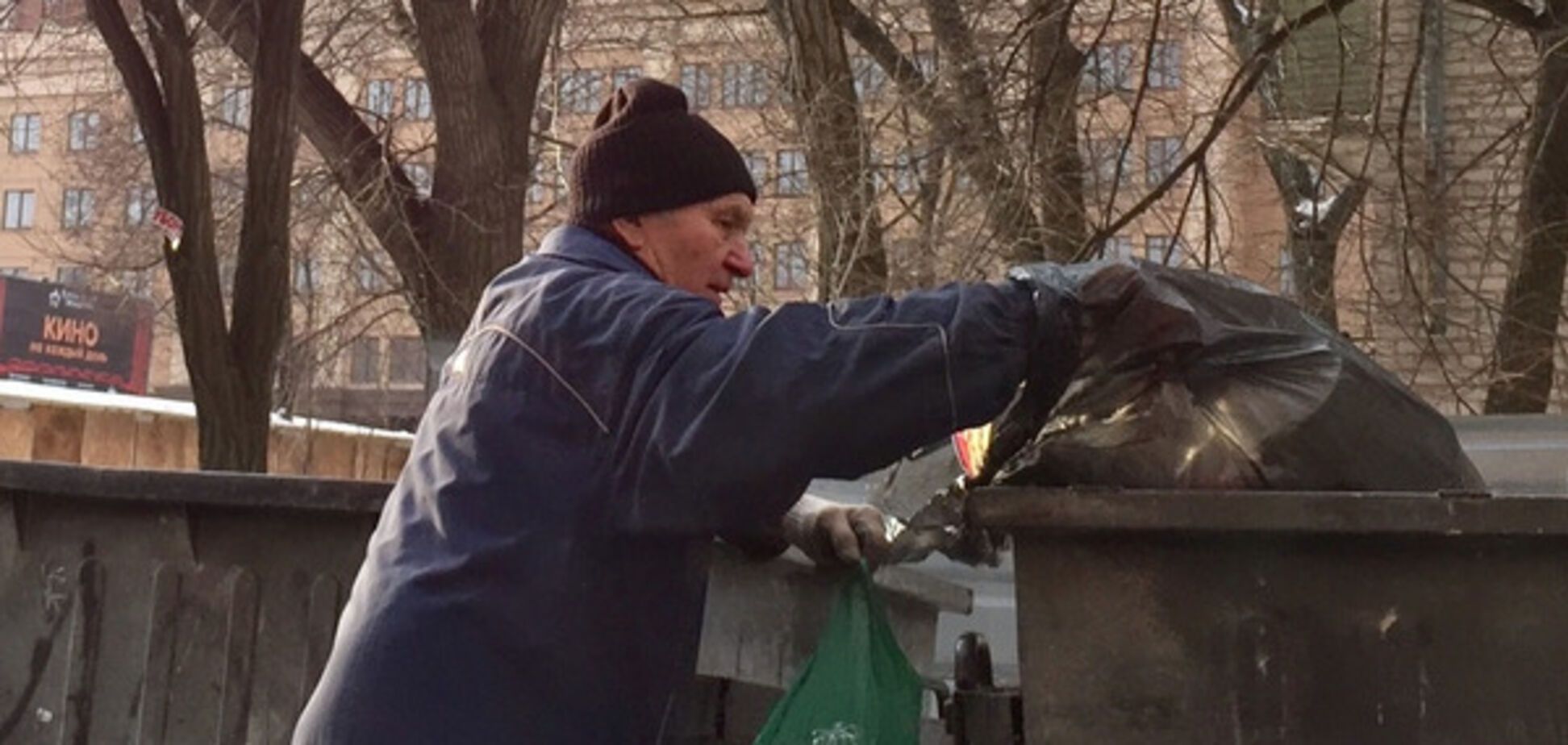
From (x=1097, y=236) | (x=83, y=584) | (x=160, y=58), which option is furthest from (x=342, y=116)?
(x=83, y=584)

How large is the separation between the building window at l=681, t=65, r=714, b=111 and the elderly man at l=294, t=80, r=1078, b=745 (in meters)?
17.3

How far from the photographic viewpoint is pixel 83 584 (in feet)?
10.4

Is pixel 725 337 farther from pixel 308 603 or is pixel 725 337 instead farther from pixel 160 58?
pixel 160 58

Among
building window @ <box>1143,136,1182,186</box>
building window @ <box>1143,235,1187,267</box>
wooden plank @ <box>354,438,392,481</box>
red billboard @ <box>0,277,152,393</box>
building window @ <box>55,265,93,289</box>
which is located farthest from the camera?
building window @ <box>55,265,93,289</box>

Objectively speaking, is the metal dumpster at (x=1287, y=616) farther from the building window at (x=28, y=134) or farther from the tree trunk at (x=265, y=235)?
the building window at (x=28, y=134)

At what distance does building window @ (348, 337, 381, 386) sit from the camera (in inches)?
1170

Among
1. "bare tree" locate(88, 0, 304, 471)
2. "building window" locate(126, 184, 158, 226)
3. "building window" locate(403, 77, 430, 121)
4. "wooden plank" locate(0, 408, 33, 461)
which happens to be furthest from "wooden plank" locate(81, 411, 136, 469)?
"bare tree" locate(88, 0, 304, 471)

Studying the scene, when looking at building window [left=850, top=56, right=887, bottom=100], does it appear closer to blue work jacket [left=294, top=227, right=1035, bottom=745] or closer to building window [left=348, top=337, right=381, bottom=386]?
blue work jacket [left=294, top=227, right=1035, bottom=745]

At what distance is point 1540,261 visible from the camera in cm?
1064

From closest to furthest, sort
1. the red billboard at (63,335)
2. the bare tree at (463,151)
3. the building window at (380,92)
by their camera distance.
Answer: the bare tree at (463,151), the building window at (380,92), the red billboard at (63,335)

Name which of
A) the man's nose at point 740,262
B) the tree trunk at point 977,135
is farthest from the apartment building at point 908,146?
the man's nose at point 740,262

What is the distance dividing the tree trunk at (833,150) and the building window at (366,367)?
19290 mm

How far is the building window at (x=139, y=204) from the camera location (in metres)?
16.8

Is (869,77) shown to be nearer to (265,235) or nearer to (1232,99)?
(1232,99)
